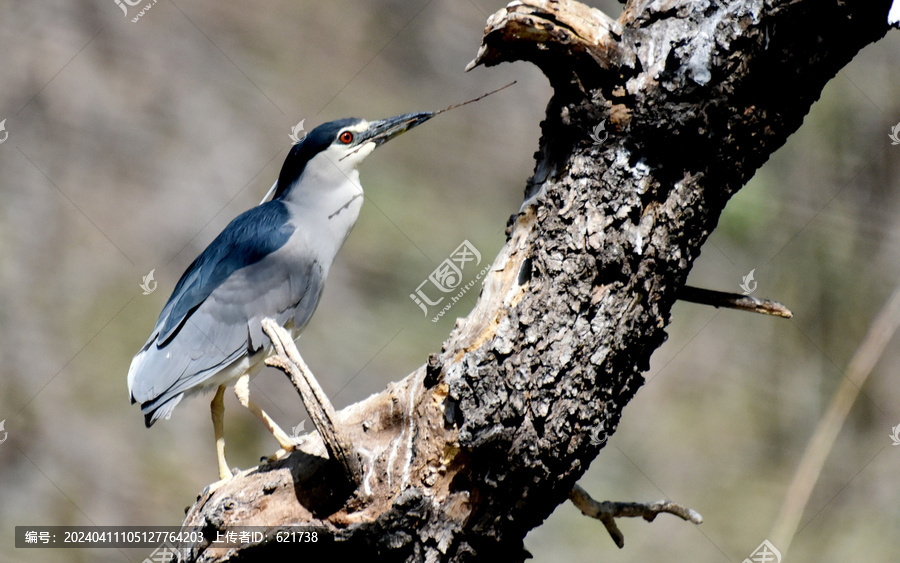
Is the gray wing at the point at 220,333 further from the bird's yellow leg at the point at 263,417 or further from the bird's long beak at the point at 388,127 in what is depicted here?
the bird's long beak at the point at 388,127

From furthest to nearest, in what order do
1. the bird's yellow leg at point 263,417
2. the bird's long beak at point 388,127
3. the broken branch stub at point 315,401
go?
the bird's long beak at point 388,127
the bird's yellow leg at point 263,417
the broken branch stub at point 315,401

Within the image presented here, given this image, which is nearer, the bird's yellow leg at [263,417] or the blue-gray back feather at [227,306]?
the bird's yellow leg at [263,417]

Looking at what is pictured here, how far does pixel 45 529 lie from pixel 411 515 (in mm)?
5213

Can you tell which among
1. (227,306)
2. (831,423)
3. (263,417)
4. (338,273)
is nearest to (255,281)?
(227,306)

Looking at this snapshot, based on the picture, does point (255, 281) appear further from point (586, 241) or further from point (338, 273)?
point (338, 273)

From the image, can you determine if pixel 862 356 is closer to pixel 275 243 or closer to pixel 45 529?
pixel 275 243

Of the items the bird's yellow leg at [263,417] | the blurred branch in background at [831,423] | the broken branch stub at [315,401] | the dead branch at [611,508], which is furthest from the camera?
the blurred branch in background at [831,423]

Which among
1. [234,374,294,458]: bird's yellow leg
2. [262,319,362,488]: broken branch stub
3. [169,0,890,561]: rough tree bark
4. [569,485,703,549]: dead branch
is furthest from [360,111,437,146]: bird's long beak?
[569,485,703,549]: dead branch

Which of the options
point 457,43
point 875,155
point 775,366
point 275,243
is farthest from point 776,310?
point 457,43

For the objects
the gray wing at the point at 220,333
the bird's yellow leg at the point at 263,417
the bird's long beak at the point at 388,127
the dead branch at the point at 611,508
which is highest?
Answer: the bird's long beak at the point at 388,127

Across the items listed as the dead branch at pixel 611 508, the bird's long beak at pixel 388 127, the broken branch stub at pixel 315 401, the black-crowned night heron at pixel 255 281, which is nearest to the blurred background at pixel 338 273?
the black-crowned night heron at pixel 255 281

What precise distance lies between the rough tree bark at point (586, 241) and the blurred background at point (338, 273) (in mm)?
4560

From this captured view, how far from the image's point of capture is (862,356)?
3355 millimetres

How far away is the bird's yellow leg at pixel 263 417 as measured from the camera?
9.77 feet
